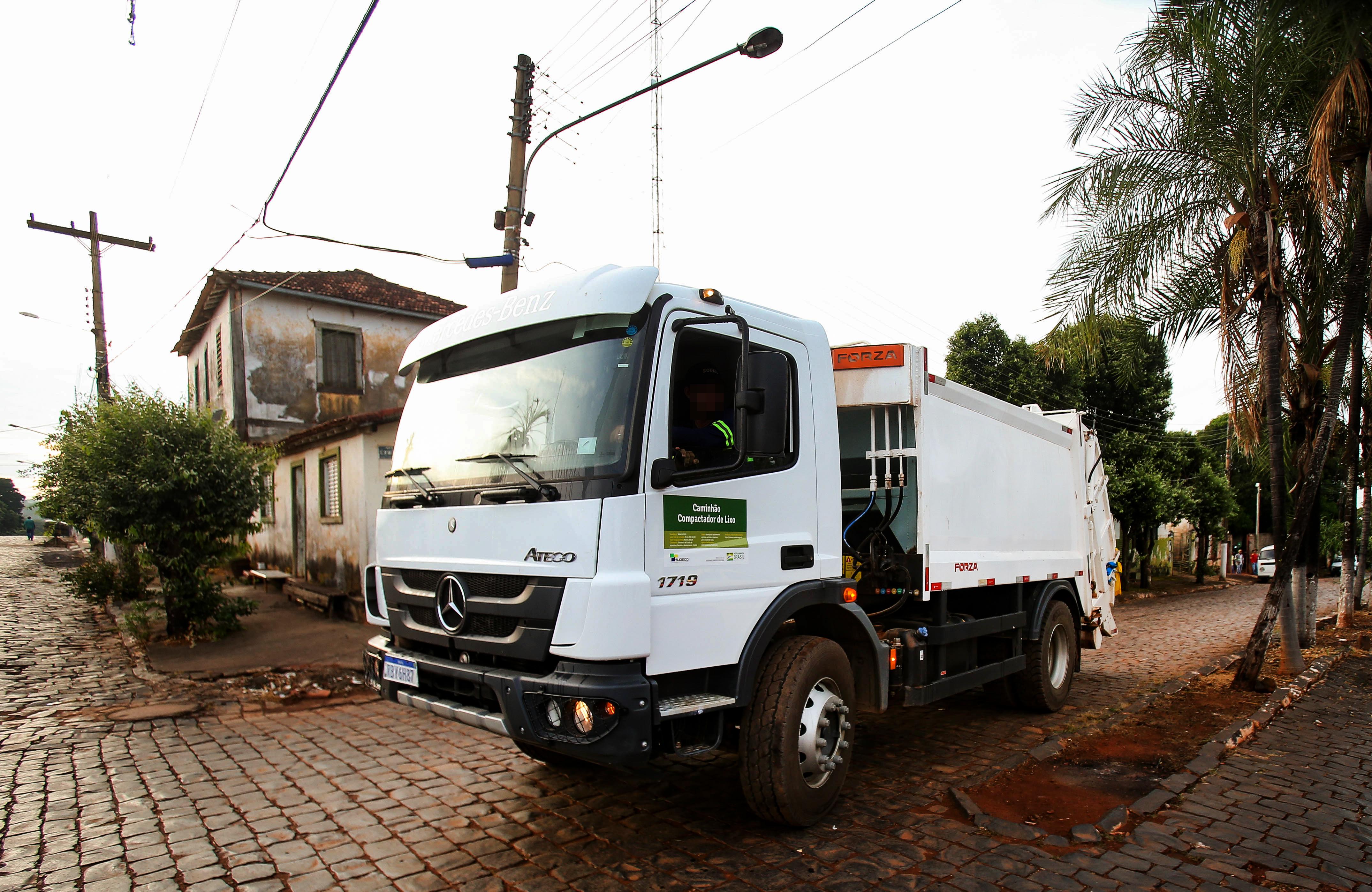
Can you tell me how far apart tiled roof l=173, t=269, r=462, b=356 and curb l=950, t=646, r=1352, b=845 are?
55.0ft

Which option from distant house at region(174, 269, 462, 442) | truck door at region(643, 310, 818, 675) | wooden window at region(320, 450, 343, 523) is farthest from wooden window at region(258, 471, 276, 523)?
truck door at region(643, 310, 818, 675)

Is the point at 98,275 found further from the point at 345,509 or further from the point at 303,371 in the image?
the point at 345,509

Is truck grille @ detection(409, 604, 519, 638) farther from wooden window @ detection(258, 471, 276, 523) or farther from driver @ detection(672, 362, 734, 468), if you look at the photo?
wooden window @ detection(258, 471, 276, 523)

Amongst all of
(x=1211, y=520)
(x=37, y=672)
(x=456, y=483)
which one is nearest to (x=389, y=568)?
(x=456, y=483)

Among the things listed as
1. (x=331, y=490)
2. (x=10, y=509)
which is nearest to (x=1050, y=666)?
(x=331, y=490)

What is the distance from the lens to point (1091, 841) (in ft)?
13.3

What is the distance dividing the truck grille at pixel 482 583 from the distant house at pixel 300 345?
14637 mm

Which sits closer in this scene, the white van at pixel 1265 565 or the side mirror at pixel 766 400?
the side mirror at pixel 766 400

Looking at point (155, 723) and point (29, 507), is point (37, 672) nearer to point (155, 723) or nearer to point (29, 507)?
point (155, 723)

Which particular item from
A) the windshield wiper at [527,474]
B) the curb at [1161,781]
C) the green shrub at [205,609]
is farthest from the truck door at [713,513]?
the green shrub at [205,609]

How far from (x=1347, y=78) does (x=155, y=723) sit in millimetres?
11437

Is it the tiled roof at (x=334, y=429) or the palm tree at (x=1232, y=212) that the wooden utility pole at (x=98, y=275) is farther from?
the palm tree at (x=1232, y=212)

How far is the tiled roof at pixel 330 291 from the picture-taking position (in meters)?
19.0

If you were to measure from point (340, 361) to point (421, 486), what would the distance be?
702 inches
